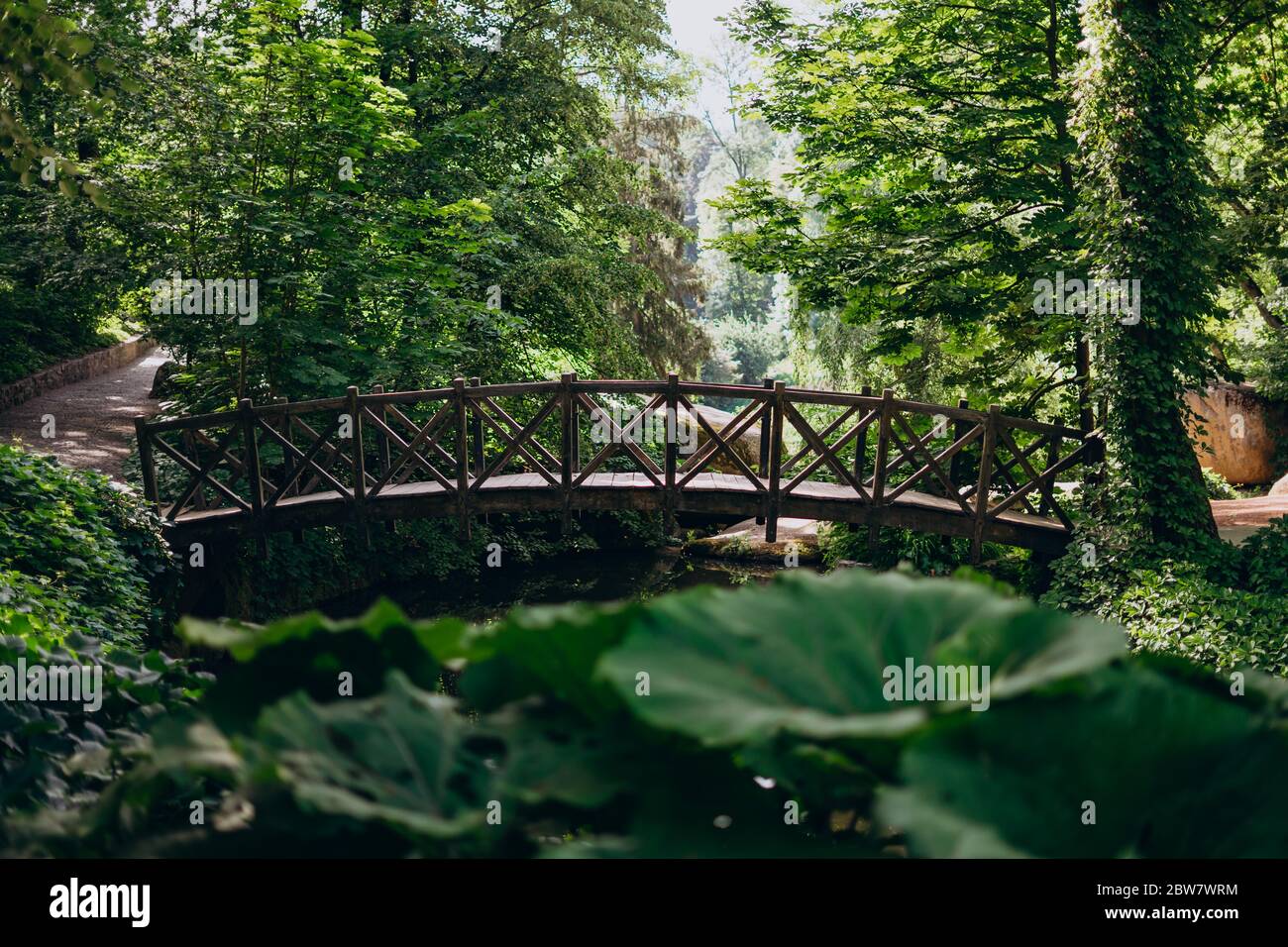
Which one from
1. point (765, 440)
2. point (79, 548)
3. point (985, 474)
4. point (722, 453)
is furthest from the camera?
point (722, 453)

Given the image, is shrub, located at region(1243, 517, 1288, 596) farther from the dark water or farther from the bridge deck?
the dark water

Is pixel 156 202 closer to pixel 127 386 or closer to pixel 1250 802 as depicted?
pixel 127 386

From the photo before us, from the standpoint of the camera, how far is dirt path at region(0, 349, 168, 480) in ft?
43.0

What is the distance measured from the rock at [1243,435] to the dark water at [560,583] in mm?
8900

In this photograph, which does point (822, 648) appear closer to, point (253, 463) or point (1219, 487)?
point (253, 463)

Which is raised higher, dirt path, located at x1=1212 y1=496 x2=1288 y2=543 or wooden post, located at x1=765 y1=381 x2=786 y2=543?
wooden post, located at x1=765 y1=381 x2=786 y2=543

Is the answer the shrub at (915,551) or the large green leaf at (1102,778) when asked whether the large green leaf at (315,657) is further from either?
the shrub at (915,551)

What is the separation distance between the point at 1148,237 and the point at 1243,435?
387 inches

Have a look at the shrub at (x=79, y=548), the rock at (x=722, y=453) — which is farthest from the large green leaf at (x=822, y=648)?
the rock at (x=722, y=453)

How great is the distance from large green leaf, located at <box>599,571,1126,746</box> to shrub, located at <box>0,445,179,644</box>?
19.1ft

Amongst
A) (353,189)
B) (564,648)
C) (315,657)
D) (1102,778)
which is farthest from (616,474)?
(1102,778)

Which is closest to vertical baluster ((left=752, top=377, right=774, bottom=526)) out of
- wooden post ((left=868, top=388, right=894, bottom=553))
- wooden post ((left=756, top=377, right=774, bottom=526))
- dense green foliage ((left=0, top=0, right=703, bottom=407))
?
wooden post ((left=756, top=377, right=774, bottom=526))

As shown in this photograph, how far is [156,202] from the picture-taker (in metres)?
10.8

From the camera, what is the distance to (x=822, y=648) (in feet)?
3.67
